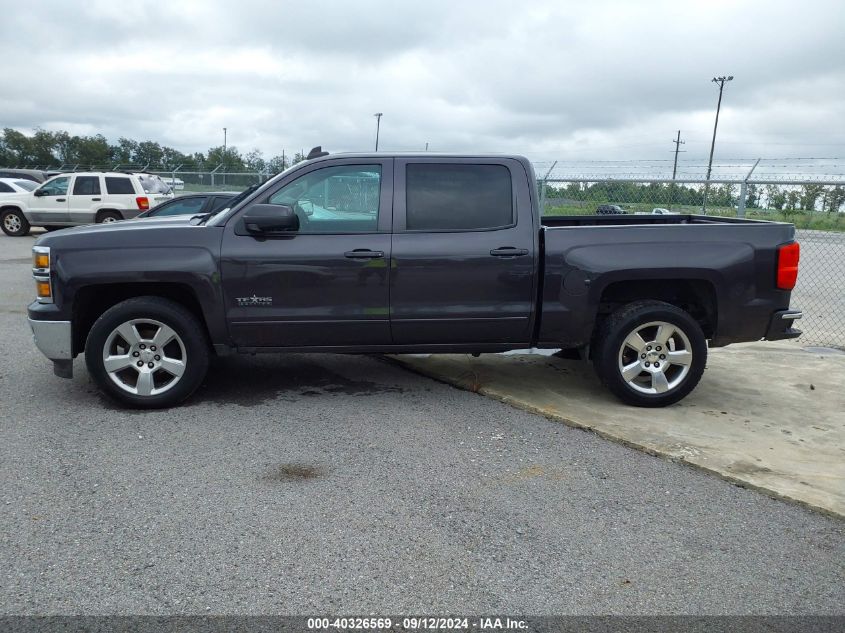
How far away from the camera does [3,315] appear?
8828 mm

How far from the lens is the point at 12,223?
802 inches

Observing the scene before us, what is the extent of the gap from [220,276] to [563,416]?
8.68ft

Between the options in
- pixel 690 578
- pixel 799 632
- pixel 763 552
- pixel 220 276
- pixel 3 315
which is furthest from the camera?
pixel 3 315

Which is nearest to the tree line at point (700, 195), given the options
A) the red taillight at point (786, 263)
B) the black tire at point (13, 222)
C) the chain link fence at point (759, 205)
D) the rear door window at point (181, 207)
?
the chain link fence at point (759, 205)

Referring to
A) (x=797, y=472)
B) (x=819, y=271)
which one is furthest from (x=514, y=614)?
(x=819, y=271)

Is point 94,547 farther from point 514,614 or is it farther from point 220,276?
point 220,276

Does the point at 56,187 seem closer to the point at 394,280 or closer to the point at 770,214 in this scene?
the point at 394,280

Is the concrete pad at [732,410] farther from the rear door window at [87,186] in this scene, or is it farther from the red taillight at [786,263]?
the rear door window at [87,186]

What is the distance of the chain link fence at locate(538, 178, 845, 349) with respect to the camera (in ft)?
27.9

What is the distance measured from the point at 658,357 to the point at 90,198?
16845mm

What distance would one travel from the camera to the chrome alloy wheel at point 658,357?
5383 mm

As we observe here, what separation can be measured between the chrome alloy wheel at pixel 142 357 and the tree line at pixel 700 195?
7.04 metres

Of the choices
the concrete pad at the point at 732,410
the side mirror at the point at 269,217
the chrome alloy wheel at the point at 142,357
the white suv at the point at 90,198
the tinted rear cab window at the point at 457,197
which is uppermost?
the tinted rear cab window at the point at 457,197

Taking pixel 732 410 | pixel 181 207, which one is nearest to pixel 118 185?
pixel 181 207
